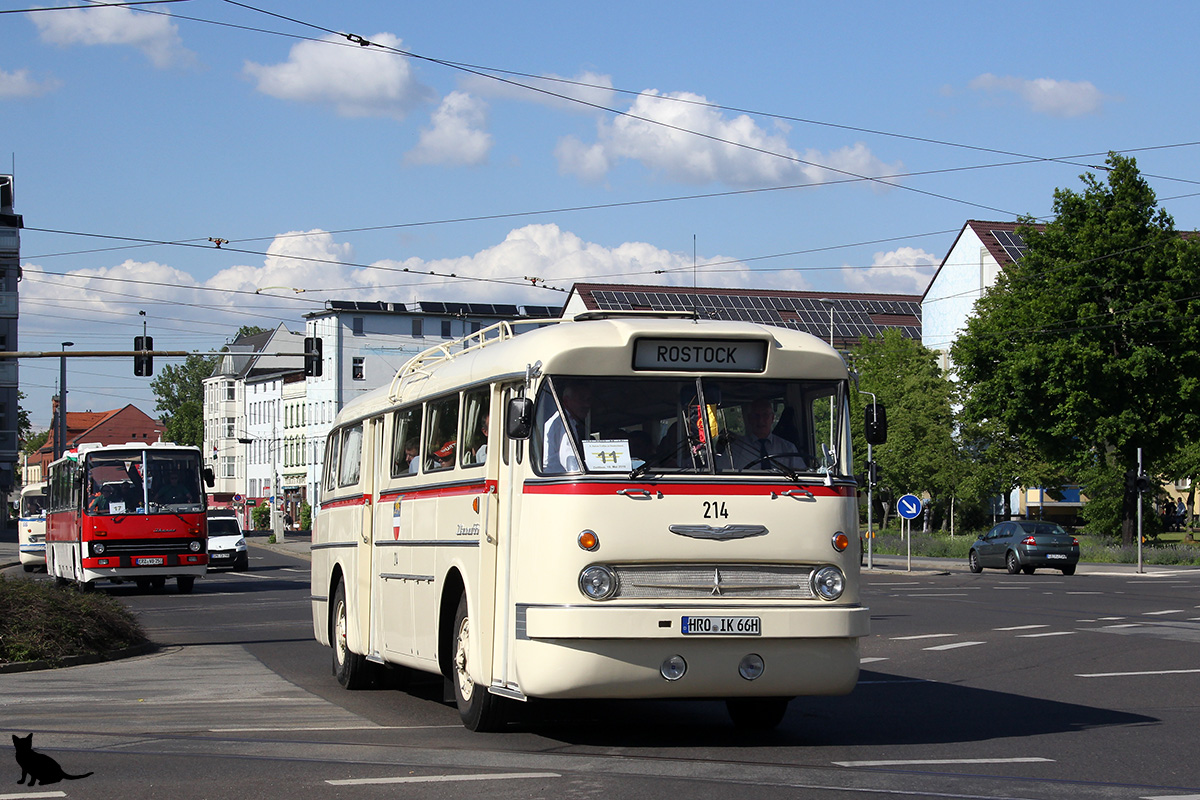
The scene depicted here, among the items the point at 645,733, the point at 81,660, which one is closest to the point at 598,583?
the point at 645,733

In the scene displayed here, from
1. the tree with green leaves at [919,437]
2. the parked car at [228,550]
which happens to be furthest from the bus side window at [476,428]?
the tree with green leaves at [919,437]

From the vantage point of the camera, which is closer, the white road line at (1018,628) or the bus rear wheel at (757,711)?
the bus rear wheel at (757,711)

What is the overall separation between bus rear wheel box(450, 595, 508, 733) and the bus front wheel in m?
3.00

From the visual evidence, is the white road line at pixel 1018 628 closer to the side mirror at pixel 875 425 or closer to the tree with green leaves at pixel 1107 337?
the side mirror at pixel 875 425

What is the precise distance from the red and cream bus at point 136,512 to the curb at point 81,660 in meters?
13.8

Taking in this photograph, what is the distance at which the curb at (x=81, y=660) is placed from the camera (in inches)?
639

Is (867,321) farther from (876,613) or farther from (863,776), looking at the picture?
(863,776)

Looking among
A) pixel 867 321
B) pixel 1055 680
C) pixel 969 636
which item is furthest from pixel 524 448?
pixel 867 321

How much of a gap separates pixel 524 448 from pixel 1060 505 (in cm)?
8851

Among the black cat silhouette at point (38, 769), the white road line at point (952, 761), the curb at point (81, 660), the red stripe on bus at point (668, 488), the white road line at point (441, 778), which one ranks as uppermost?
the red stripe on bus at point (668, 488)

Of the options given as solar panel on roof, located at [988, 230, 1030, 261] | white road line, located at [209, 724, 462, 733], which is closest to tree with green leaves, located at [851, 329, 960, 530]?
solar panel on roof, located at [988, 230, 1030, 261]

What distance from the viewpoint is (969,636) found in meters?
20.8

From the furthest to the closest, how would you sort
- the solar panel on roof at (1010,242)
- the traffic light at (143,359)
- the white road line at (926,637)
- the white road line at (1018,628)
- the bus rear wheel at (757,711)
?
1. the solar panel on roof at (1010,242)
2. the traffic light at (143,359)
3. the white road line at (1018,628)
4. the white road line at (926,637)
5. the bus rear wheel at (757,711)

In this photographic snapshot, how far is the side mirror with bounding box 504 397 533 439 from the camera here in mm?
10078
